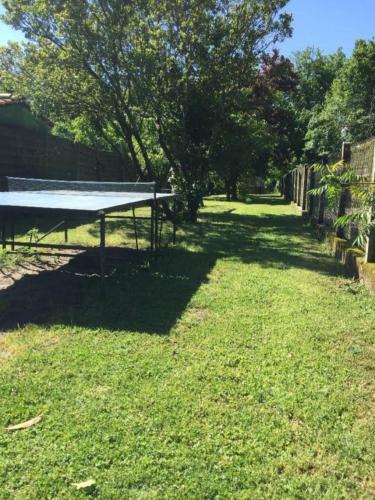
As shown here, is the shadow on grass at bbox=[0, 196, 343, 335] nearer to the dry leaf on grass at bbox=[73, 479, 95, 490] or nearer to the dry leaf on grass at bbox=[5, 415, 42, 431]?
the dry leaf on grass at bbox=[5, 415, 42, 431]

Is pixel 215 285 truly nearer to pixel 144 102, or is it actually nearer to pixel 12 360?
pixel 12 360

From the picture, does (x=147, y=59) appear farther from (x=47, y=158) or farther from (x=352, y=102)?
(x=352, y=102)

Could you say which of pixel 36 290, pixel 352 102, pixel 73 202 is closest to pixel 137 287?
pixel 36 290

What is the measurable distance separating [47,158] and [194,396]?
1229 centimetres

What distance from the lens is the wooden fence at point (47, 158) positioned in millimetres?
11721

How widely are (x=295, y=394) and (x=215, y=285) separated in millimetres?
2910

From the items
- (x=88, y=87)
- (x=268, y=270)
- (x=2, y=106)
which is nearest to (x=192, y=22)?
(x=88, y=87)

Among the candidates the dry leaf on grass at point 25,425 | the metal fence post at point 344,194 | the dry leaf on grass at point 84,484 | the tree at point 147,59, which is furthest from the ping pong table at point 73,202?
the tree at point 147,59

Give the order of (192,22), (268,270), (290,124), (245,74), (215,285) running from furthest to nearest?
(290,124) < (245,74) < (192,22) < (268,270) < (215,285)

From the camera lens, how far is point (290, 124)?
1346 inches

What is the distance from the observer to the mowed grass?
7.13ft

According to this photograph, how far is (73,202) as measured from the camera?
579cm

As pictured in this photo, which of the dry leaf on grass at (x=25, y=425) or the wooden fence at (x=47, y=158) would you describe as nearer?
the dry leaf on grass at (x=25, y=425)

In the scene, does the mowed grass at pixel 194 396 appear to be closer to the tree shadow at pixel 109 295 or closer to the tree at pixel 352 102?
the tree shadow at pixel 109 295
